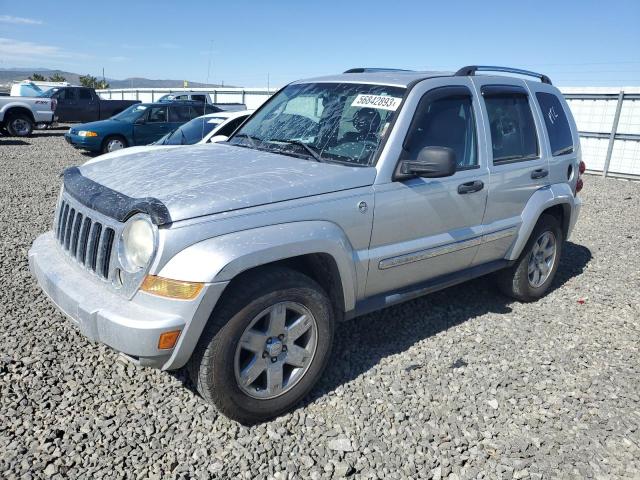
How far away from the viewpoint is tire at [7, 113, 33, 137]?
57.5ft

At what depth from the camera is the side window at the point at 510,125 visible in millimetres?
3992

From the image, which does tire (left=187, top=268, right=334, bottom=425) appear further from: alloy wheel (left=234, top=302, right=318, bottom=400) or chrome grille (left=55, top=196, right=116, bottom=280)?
chrome grille (left=55, top=196, right=116, bottom=280)

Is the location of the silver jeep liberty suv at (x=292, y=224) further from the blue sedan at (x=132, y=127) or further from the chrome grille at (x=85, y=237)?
the blue sedan at (x=132, y=127)

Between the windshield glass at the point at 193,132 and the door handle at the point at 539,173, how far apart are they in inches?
226

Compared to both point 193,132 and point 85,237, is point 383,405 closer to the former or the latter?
point 85,237

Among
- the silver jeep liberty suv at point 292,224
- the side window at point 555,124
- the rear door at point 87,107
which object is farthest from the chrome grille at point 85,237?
the rear door at point 87,107

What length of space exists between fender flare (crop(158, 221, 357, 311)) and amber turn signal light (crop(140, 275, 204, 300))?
3cm

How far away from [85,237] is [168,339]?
34.9 inches

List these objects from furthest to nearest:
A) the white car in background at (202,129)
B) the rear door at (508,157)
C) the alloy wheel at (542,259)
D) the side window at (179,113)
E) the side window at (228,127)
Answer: the side window at (179,113) < the white car in background at (202,129) < the side window at (228,127) < the alloy wheel at (542,259) < the rear door at (508,157)

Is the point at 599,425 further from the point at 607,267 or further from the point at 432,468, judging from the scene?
the point at 607,267

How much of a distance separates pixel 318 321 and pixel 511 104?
102 inches

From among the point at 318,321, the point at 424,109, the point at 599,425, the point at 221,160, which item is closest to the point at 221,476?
the point at 318,321

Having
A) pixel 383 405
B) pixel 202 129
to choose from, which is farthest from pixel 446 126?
pixel 202 129

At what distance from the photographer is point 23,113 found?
1766 centimetres
